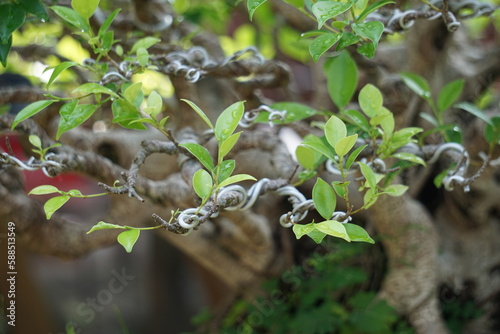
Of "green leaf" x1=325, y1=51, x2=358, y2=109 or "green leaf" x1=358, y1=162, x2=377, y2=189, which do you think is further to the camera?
A: "green leaf" x1=325, y1=51, x2=358, y2=109

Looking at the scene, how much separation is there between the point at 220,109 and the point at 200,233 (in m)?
0.32

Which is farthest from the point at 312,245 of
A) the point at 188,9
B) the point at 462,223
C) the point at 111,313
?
the point at 111,313

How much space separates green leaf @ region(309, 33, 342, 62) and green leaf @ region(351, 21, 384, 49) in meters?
0.02

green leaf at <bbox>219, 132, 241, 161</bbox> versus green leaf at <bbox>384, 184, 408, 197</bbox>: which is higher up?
green leaf at <bbox>219, 132, 241, 161</bbox>

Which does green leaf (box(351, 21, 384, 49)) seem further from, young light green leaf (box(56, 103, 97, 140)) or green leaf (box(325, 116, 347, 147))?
young light green leaf (box(56, 103, 97, 140))

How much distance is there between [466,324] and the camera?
1352mm

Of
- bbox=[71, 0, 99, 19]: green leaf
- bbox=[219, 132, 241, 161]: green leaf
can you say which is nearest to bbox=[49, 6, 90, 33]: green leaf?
bbox=[71, 0, 99, 19]: green leaf

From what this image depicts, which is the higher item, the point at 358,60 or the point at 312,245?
the point at 358,60

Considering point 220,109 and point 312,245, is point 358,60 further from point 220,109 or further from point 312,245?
point 312,245

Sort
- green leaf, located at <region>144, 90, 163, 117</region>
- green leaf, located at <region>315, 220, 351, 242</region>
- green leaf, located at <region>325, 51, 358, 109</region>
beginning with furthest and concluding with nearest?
green leaf, located at <region>325, 51, 358, 109</region> < green leaf, located at <region>144, 90, 163, 117</region> < green leaf, located at <region>315, 220, 351, 242</region>

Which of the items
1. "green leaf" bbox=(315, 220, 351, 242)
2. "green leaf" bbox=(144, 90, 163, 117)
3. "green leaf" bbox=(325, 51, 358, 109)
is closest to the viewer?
"green leaf" bbox=(315, 220, 351, 242)

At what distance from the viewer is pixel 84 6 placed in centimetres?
65

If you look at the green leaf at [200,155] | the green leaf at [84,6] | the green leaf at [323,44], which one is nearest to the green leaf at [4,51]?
the green leaf at [84,6]

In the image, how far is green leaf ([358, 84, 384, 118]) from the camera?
0.68 m
